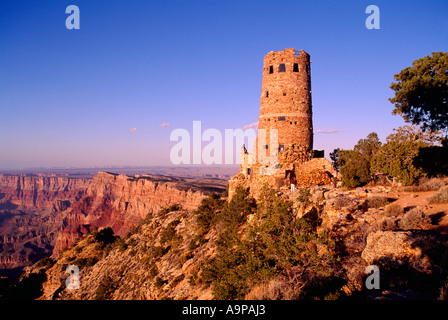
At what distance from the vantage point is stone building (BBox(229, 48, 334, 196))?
2083cm

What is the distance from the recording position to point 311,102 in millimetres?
22156

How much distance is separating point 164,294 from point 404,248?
13520mm

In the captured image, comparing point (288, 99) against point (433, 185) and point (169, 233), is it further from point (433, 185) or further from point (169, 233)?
point (169, 233)

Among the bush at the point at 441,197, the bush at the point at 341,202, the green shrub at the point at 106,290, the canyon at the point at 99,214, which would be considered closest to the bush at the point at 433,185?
the bush at the point at 441,197

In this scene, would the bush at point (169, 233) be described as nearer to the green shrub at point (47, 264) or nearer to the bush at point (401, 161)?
the bush at point (401, 161)

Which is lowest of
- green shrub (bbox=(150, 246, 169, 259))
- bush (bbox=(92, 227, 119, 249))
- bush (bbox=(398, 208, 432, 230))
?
bush (bbox=(92, 227, 119, 249))

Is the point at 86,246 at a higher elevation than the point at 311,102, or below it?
below

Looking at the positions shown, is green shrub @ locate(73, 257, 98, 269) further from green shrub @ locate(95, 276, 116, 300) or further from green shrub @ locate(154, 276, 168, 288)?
green shrub @ locate(154, 276, 168, 288)

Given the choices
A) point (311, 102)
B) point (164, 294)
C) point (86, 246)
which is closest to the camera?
point (164, 294)

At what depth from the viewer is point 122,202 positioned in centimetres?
11769

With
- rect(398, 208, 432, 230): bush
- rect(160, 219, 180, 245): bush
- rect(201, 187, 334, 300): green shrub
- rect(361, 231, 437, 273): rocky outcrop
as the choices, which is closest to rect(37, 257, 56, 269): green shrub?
rect(160, 219, 180, 245): bush

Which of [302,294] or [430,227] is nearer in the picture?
[302,294]

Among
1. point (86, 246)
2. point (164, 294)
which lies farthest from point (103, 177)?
point (164, 294)
